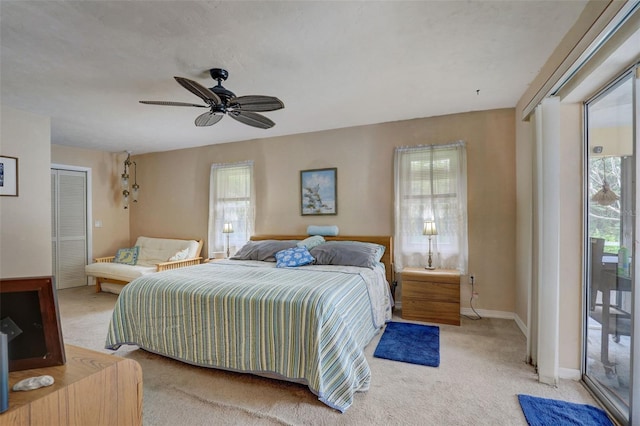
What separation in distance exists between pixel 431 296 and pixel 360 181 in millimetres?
1744

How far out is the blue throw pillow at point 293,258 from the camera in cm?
337

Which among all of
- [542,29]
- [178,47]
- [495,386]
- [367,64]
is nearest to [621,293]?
[495,386]

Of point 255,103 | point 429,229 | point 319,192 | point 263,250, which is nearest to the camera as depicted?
point 255,103

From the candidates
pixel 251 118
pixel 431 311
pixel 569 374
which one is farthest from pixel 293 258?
pixel 569 374

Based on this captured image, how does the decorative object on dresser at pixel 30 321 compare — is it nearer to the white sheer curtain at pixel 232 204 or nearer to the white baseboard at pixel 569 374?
the white baseboard at pixel 569 374

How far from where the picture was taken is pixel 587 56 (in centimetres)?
167

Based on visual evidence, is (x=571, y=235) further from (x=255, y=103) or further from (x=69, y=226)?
(x=69, y=226)

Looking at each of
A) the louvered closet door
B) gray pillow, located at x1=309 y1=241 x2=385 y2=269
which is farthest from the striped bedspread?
the louvered closet door

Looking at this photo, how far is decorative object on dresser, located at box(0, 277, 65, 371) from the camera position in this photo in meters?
0.82

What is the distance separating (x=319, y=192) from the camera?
435 centimetres

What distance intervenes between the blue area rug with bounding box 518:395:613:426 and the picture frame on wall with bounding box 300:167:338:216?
2.91 m

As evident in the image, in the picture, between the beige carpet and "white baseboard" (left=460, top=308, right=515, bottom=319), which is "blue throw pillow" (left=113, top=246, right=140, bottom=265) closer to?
Answer: the beige carpet

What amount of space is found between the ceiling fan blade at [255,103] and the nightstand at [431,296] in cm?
238

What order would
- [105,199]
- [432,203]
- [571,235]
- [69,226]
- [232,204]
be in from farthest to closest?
1. [105,199]
2. [69,226]
3. [232,204]
4. [432,203]
5. [571,235]
